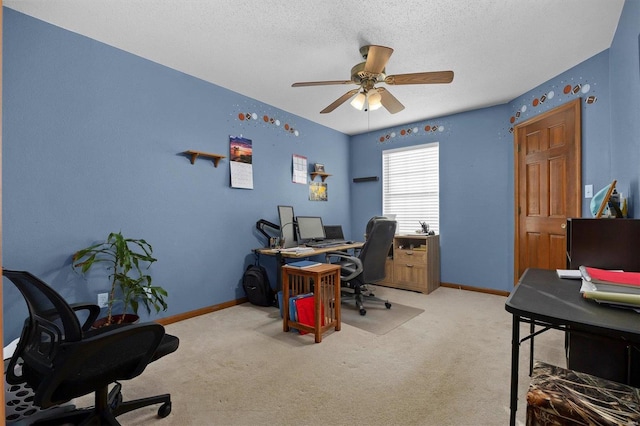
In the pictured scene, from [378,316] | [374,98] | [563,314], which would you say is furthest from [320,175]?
[563,314]

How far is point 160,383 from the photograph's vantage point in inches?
76.7

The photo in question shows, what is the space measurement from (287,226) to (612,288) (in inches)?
119

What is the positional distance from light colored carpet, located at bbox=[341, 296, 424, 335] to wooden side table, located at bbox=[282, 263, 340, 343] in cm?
25

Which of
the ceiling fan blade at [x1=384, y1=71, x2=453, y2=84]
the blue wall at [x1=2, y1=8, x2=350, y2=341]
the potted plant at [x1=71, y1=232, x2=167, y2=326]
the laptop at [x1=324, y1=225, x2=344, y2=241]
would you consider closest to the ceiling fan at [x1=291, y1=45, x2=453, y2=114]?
the ceiling fan blade at [x1=384, y1=71, x2=453, y2=84]

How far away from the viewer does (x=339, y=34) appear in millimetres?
Result: 2365

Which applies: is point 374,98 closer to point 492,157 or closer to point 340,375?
point 492,157

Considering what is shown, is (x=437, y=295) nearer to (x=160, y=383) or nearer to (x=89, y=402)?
(x=160, y=383)

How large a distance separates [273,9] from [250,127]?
1.69 m

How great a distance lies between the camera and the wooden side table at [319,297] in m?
2.53

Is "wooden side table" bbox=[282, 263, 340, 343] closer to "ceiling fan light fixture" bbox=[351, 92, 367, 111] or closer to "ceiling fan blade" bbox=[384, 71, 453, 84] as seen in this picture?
"ceiling fan light fixture" bbox=[351, 92, 367, 111]

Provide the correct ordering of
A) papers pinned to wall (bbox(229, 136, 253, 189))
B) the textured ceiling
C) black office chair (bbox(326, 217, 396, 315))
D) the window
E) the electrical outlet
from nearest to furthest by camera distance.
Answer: the textured ceiling
the electrical outlet
black office chair (bbox(326, 217, 396, 315))
papers pinned to wall (bbox(229, 136, 253, 189))
the window

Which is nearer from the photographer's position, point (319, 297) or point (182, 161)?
point (319, 297)

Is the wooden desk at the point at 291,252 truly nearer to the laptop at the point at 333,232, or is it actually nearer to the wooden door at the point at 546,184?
the laptop at the point at 333,232

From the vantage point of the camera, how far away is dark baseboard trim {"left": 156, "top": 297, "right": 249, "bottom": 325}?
289 centimetres
